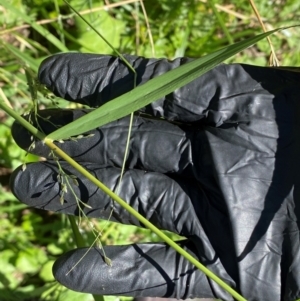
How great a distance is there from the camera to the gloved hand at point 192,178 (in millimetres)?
1187

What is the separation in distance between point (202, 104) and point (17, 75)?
2.29 ft

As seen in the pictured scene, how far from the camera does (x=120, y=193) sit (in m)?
1.24

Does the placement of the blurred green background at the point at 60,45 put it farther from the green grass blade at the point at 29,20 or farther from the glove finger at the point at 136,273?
the glove finger at the point at 136,273

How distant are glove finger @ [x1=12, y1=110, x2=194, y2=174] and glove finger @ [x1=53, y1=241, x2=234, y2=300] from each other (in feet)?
0.66

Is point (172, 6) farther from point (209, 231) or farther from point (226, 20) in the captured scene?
point (209, 231)

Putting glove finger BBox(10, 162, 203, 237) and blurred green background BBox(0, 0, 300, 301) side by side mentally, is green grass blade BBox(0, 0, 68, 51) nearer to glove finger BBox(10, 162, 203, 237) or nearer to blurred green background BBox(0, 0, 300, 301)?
blurred green background BBox(0, 0, 300, 301)

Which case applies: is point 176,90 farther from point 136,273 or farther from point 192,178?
point 136,273

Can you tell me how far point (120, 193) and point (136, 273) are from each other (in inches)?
7.4

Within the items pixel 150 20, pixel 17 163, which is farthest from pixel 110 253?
pixel 150 20

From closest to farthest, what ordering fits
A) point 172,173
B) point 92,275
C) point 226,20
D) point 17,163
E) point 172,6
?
point 92,275 → point 172,173 → point 17,163 → point 172,6 → point 226,20

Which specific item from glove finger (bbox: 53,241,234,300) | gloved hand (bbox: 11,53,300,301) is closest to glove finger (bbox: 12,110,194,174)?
gloved hand (bbox: 11,53,300,301)

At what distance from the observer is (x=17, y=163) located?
165 cm

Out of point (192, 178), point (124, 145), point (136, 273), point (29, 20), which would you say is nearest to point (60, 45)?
point (29, 20)

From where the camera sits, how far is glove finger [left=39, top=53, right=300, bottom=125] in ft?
4.00
